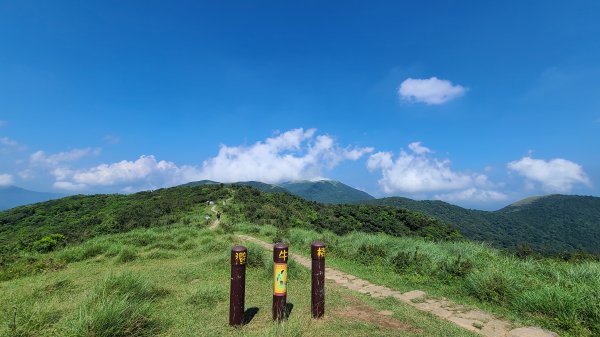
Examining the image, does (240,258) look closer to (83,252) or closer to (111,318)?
(111,318)

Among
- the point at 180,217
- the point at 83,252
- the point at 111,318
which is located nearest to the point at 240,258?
the point at 111,318

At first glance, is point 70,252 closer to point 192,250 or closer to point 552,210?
point 192,250

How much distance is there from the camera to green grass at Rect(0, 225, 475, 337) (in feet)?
16.3

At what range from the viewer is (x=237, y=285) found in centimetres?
564

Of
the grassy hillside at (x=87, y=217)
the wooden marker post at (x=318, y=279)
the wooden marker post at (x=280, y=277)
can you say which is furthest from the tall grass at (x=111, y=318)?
the grassy hillside at (x=87, y=217)

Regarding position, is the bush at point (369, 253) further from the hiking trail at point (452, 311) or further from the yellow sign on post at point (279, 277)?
the yellow sign on post at point (279, 277)

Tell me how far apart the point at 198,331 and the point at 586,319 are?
6896 mm

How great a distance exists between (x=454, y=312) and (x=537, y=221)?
145 m

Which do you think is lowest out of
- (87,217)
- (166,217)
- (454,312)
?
(454,312)

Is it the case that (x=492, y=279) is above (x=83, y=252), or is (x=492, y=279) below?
above

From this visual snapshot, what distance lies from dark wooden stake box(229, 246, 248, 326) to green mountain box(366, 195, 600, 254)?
89.4 metres

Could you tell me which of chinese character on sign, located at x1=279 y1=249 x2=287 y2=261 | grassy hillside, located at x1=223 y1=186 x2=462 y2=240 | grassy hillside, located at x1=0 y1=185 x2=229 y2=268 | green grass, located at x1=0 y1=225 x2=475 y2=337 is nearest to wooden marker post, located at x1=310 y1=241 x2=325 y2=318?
green grass, located at x1=0 y1=225 x2=475 y2=337

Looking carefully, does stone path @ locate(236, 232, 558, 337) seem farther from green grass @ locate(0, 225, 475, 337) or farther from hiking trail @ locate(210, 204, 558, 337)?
green grass @ locate(0, 225, 475, 337)

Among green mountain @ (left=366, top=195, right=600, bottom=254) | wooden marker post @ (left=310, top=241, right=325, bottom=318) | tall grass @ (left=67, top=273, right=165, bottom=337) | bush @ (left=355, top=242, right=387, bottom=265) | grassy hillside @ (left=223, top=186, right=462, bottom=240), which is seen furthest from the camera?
green mountain @ (left=366, top=195, right=600, bottom=254)
